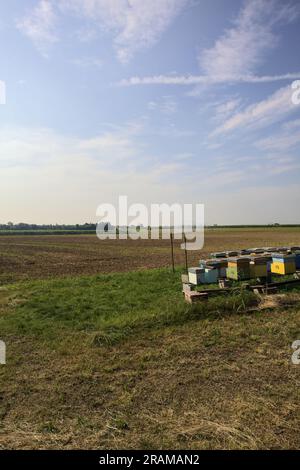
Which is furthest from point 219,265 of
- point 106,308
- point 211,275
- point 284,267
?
point 106,308

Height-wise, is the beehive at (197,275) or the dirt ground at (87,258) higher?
the beehive at (197,275)

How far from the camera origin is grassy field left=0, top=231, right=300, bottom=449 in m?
3.76

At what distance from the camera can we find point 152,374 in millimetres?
5293

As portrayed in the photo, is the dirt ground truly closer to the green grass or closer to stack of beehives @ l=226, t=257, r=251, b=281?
the green grass

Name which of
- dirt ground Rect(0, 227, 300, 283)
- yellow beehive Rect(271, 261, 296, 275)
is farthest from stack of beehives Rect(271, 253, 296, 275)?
dirt ground Rect(0, 227, 300, 283)

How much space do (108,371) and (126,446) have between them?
200cm

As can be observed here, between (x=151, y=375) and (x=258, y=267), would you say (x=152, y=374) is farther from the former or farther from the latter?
(x=258, y=267)

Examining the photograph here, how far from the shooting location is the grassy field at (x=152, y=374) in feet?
12.3

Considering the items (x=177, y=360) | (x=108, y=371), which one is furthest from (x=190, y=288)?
(x=108, y=371)

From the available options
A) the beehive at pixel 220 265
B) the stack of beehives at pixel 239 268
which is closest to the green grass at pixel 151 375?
the stack of beehives at pixel 239 268

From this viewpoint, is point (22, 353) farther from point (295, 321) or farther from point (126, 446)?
point (295, 321)

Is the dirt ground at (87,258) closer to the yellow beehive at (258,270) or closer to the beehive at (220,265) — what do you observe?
the beehive at (220,265)
